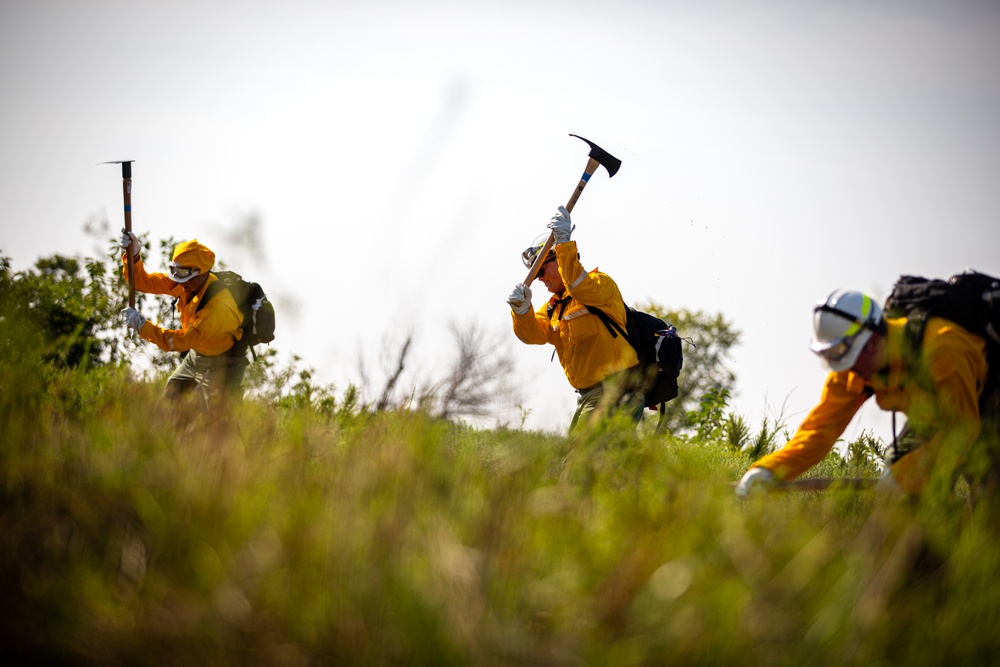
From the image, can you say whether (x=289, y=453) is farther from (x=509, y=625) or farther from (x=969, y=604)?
(x=969, y=604)

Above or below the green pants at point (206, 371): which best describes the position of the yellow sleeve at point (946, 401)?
above

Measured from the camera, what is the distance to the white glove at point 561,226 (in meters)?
6.74

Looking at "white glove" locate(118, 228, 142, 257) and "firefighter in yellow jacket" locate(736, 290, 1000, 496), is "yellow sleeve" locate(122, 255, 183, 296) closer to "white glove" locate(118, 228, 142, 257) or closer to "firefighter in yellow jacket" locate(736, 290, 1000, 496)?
"white glove" locate(118, 228, 142, 257)

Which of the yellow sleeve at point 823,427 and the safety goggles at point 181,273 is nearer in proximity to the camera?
the yellow sleeve at point 823,427

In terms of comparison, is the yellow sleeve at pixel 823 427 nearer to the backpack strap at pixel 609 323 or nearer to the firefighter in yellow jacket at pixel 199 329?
the backpack strap at pixel 609 323

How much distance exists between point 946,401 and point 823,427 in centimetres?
78

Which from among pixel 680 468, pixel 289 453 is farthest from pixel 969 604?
pixel 289 453

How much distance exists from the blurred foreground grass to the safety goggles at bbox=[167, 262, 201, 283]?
3571 mm

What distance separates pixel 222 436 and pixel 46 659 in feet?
4.53

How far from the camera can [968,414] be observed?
406 centimetres

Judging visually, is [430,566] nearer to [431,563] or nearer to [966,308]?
[431,563]

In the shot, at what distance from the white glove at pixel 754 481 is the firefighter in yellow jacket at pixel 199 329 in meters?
4.31

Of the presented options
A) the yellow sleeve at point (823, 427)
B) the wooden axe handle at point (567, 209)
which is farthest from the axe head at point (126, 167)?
the yellow sleeve at point (823, 427)

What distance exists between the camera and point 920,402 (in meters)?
4.01
